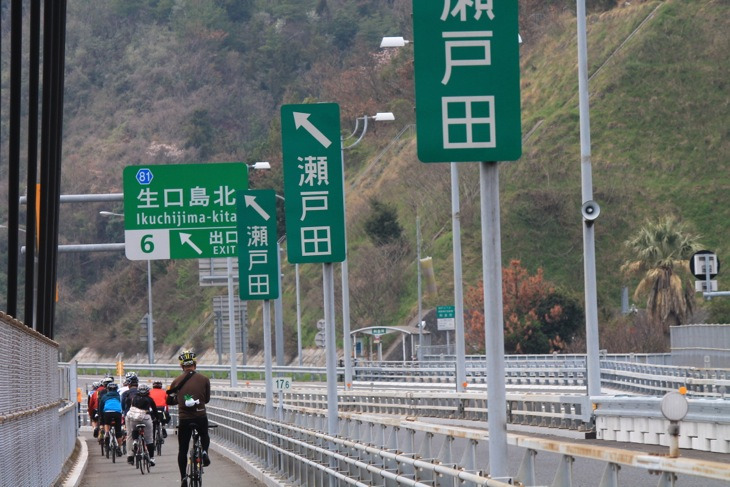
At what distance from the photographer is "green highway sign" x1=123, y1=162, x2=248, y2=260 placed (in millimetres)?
41781

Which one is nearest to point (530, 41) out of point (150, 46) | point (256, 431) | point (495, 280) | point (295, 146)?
point (150, 46)

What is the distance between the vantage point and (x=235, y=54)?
539 ft

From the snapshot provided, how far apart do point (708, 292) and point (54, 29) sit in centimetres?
2093

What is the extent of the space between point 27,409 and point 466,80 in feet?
31.8

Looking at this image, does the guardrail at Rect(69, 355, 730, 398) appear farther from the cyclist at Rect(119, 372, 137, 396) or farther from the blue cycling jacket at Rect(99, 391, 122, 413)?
the blue cycling jacket at Rect(99, 391, 122, 413)

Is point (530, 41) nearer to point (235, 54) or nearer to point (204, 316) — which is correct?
point (204, 316)

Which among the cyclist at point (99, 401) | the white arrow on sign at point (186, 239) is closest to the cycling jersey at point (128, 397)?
the cyclist at point (99, 401)

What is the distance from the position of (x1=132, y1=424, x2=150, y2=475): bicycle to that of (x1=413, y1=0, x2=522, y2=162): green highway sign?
19386mm

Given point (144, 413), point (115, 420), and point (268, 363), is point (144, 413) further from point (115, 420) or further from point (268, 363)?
point (115, 420)

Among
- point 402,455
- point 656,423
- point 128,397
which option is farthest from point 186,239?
point 402,455

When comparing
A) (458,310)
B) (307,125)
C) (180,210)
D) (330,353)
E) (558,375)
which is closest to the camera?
(307,125)

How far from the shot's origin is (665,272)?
6944 cm

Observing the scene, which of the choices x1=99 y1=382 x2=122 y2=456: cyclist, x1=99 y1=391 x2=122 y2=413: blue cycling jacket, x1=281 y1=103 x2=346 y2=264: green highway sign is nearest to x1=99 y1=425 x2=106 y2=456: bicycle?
x1=99 y1=382 x2=122 y2=456: cyclist

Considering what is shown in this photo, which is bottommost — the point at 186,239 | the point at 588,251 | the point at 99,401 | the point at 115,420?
the point at 115,420
